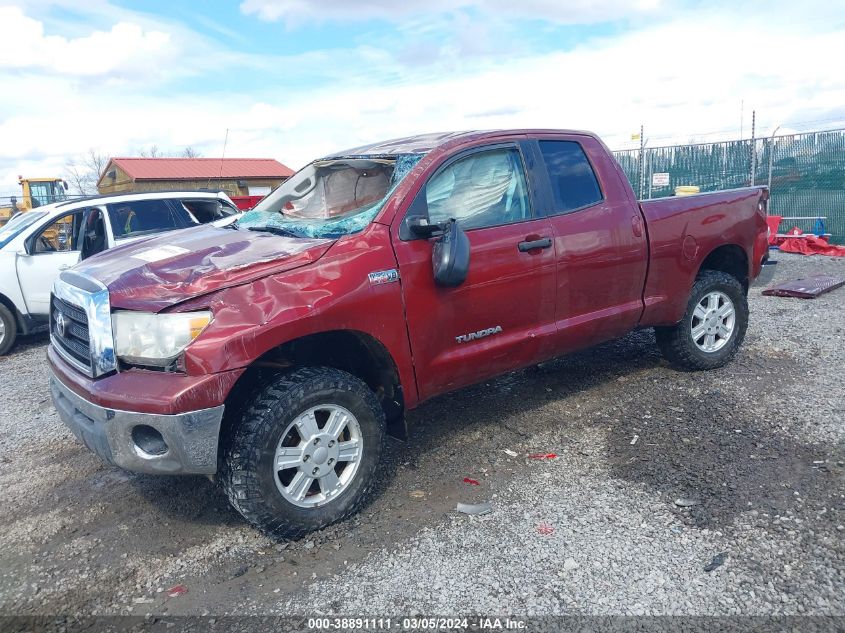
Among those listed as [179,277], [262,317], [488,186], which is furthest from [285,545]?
[488,186]

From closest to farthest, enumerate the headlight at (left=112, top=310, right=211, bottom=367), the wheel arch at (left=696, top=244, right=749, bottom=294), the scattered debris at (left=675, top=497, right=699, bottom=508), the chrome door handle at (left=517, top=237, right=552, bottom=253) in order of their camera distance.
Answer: the headlight at (left=112, top=310, right=211, bottom=367), the scattered debris at (left=675, top=497, right=699, bottom=508), the chrome door handle at (left=517, top=237, right=552, bottom=253), the wheel arch at (left=696, top=244, right=749, bottom=294)

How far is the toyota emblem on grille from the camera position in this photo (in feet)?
11.7

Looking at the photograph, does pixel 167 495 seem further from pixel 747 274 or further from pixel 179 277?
pixel 747 274

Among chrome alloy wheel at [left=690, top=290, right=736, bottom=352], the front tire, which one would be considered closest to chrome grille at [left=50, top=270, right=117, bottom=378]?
the front tire

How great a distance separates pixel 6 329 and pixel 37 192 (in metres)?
18.5

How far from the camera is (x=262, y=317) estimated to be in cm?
300

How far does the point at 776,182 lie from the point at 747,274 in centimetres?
1054

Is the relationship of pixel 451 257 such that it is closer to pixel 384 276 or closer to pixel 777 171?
pixel 384 276

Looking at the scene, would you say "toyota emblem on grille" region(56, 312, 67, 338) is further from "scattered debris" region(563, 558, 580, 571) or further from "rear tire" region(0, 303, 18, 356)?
"rear tire" region(0, 303, 18, 356)

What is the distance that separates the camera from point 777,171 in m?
14.3

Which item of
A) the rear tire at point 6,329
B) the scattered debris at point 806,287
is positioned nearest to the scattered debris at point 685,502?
the scattered debris at point 806,287

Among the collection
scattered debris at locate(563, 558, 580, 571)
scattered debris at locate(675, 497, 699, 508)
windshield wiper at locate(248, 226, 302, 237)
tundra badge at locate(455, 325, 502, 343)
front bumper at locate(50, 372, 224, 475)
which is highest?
windshield wiper at locate(248, 226, 302, 237)

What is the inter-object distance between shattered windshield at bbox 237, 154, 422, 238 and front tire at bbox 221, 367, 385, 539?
0.86 meters

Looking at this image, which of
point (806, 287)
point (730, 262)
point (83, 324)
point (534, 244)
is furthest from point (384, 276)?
point (806, 287)
